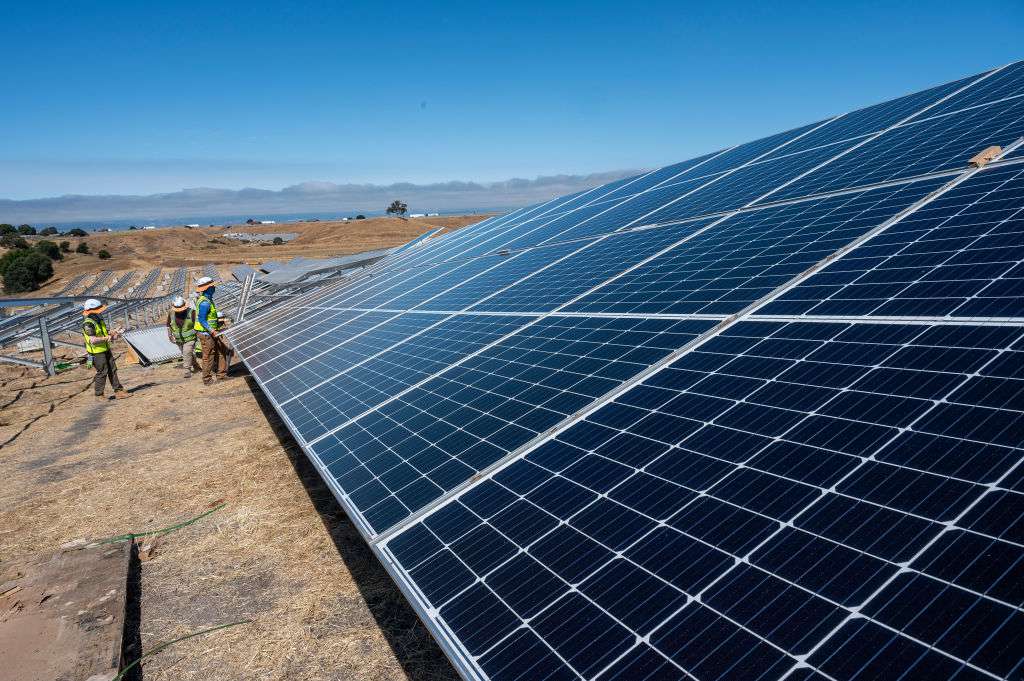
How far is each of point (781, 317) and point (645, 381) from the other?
159cm

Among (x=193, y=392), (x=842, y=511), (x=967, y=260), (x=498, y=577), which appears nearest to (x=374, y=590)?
(x=498, y=577)

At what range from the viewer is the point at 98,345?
20.4m

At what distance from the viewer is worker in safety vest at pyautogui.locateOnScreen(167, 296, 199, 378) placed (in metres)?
21.7

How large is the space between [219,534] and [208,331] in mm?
12758

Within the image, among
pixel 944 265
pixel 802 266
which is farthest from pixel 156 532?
pixel 944 265

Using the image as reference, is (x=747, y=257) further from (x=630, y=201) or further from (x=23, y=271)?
(x=23, y=271)

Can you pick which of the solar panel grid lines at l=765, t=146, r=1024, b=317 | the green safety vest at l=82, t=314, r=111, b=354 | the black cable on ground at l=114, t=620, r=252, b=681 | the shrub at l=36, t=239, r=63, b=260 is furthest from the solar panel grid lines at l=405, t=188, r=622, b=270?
the shrub at l=36, t=239, r=63, b=260

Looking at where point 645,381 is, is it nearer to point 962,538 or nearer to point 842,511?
point 842,511

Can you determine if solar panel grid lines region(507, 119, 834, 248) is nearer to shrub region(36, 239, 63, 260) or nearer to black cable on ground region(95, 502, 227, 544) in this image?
black cable on ground region(95, 502, 227, 544)

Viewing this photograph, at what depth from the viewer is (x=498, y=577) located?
4.60 meters

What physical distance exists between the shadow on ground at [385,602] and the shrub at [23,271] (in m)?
90.0

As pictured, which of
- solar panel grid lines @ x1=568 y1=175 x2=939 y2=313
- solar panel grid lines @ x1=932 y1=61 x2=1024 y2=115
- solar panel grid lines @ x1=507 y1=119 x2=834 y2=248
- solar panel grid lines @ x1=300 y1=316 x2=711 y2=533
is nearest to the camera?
solar panel grid lines @ x1=300 y1=316 x2=711 y2=533

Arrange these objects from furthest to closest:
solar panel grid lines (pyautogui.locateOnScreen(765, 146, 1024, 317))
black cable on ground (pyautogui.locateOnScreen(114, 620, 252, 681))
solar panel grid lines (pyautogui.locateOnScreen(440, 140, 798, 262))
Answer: solar panel grid lines (pyautogui.locateOnScreen(440, 140, 798, 262))
black cable on ground (pyautogui.locateOnScreen(114, 620, 252, 681))
solar panel grid lines (pyautogui.locateOnScreen(765, 146, 1024, 317))

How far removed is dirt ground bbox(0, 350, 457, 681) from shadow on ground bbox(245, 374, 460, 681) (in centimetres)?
2
